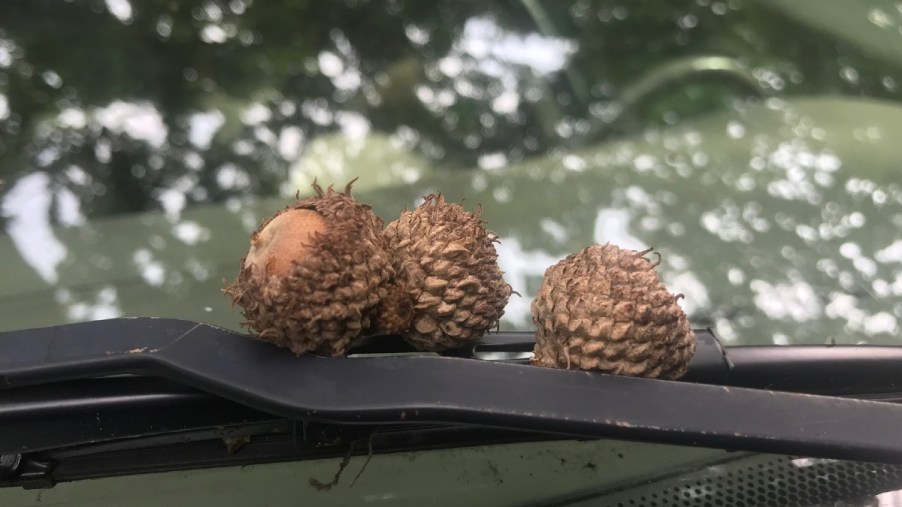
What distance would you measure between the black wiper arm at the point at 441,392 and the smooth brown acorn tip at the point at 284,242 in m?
0.10

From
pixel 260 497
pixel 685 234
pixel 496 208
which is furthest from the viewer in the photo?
pixel 496 208

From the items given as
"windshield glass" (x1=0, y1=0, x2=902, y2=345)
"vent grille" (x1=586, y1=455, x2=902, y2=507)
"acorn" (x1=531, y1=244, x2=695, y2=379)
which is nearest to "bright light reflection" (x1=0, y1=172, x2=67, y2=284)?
"windshield glass" (x1=0, y1=0, x2=902, y2=345)

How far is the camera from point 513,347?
1.08 meters

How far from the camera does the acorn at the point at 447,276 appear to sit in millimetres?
943

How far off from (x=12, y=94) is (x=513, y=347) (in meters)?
2.24

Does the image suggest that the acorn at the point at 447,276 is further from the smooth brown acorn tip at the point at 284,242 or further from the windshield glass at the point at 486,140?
the windshield glass at the point at 486,140

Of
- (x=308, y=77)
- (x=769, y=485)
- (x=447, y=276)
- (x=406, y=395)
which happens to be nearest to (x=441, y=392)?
(x=406, y=395)

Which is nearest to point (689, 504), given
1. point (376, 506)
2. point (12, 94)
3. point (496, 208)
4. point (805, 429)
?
point (805, 429)

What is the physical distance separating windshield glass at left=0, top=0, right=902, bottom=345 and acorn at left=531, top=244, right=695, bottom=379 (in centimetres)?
69

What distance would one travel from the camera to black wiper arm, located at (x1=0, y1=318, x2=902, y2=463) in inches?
30.8

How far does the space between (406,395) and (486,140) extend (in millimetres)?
2083

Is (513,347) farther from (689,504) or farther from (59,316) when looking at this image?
(59,316)

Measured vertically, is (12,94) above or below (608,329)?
above

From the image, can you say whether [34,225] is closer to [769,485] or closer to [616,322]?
[616,322]
